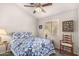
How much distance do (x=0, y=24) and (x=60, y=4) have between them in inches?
34.2

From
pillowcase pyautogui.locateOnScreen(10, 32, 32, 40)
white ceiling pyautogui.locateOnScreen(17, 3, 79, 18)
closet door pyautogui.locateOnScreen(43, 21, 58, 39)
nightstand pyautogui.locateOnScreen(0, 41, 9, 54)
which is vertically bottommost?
nightstand pyautogui.locateOnScreen(0, 41, 9, 54)

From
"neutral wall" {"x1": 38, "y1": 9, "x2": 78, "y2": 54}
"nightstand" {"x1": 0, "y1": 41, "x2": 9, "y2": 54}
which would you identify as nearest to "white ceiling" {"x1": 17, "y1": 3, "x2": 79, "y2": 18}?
"neutral wall" {"x1": 38, "y1": 9, "x2": 78, "y2": 54}

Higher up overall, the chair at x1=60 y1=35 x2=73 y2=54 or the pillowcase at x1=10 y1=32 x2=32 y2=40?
the pillowcase at x1=10 y1=32 x2=32 y2=40

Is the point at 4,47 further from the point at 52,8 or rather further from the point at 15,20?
the point at 52,8

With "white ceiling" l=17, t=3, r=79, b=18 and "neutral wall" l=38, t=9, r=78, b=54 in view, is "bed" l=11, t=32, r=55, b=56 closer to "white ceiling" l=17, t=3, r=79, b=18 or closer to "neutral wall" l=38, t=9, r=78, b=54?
"neutral wall" l=38, t=9, r=78, b=54

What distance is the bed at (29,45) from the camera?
1.68 meters

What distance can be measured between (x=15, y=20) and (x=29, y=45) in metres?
0.39

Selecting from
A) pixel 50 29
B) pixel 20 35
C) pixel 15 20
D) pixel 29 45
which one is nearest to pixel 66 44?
pixel 50 29

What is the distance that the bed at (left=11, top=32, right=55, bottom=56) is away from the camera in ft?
5.53

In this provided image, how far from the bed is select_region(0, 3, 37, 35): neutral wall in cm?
8

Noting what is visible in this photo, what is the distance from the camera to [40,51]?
171 cm

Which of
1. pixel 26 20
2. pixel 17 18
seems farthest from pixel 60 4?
pixel 17 18

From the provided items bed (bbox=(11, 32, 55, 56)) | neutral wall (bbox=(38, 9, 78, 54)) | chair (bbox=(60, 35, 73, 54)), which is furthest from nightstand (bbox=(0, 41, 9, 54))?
chair (bbox=(60, 35, 73, 54))

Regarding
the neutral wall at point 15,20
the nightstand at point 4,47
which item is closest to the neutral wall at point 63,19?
the neutral wall at point 15,20
